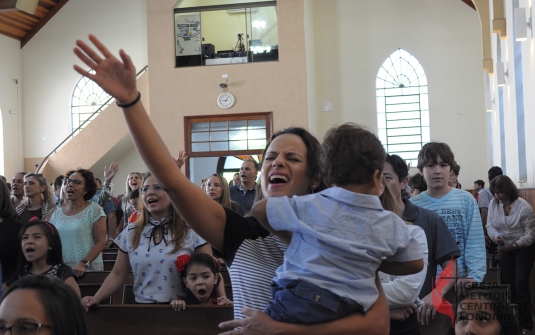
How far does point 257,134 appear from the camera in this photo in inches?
554

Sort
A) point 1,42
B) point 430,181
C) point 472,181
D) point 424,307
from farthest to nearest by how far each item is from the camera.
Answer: point 1,42
point 472,181
point 430,181
point 424,307

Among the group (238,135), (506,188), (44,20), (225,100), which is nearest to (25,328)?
(506,188)

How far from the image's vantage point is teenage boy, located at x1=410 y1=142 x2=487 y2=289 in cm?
348

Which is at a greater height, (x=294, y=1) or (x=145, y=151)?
(x=294, y=1)

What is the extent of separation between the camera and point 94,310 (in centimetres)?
345

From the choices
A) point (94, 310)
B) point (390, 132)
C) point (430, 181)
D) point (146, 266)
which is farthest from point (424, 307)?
point (390, 132)

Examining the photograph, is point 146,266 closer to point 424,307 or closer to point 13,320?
point 424,307

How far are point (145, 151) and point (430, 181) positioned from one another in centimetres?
253

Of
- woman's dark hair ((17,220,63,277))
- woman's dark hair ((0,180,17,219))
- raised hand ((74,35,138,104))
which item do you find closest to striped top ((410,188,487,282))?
woman's dark hair ((17,220,63,277))

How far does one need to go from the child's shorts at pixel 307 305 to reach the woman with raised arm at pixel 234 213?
0.8 inches

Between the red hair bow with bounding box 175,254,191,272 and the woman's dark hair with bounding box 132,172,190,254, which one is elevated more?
the woman's dark hair with bounding box 132,172,190,254

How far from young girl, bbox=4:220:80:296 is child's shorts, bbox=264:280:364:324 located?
8.04 ft

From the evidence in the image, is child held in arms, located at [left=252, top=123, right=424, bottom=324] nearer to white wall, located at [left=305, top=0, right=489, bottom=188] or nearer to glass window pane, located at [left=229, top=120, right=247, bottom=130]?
glass window pane, located at [left=229, top=120, right=247, bottom=130]

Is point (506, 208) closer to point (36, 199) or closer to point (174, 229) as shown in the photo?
point (174, 229)
